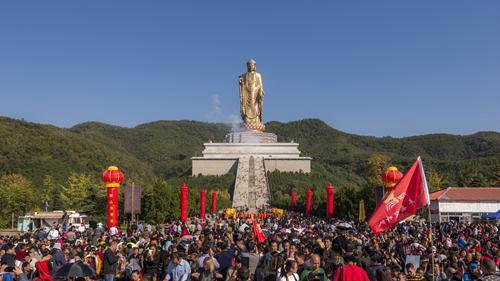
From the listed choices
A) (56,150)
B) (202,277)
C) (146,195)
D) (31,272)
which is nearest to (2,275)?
(31,272)

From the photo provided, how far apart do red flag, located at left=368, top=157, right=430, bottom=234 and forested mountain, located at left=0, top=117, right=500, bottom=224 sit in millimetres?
24562

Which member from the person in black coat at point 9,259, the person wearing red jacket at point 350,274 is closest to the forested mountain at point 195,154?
the person in black coat at point 9,259

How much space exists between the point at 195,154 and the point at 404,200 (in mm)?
72825

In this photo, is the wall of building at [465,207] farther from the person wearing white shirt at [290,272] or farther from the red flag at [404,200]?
the person wearing white shirt at [290,272]

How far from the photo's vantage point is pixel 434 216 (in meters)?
30.6

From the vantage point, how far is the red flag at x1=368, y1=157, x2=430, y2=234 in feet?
29.1

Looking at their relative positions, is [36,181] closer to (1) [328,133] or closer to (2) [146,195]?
(2) [146,195]

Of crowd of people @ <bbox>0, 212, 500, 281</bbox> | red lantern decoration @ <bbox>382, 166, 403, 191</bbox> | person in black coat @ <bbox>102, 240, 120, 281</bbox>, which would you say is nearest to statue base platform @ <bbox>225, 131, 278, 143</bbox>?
red lantern decoration @ <bbox>382, 166, 403, 191</bbox>

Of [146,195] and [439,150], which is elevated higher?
[439,150]

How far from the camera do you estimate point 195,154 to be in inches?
3196

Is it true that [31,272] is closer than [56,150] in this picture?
Yes

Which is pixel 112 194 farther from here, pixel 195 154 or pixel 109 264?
pixel 195 154

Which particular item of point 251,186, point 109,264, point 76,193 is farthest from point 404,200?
point 251,186

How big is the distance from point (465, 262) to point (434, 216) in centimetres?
2148
